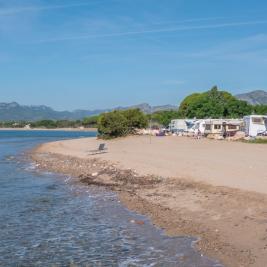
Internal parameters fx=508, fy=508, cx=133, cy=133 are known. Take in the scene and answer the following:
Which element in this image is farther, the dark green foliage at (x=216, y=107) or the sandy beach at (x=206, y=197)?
the dark green foliage at (x=216, y=107)

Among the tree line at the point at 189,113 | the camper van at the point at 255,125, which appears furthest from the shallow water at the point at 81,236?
the tree line at the point at 189,113

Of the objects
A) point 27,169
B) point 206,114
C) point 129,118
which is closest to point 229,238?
point 27,169

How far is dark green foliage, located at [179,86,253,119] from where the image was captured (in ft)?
310

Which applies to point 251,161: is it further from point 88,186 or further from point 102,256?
point 102,256

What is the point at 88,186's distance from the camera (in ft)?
79.7

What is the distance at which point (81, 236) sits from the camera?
13750 millimetres

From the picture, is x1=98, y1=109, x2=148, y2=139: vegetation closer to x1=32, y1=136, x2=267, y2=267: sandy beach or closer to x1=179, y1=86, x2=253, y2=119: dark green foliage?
x1=179, y1=86, x2=253, y2=119: dark green foliage

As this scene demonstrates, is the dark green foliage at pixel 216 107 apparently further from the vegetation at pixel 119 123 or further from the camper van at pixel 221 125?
the vegetation at pixel 119 123

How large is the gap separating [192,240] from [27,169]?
23677 millimetres

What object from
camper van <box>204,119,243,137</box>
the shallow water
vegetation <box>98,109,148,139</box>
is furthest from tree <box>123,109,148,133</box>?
the shallow water

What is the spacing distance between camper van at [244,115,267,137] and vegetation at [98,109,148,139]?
59.8 ft

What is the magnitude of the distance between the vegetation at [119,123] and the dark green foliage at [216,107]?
1970 centimetres

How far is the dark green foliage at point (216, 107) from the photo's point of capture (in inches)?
3725

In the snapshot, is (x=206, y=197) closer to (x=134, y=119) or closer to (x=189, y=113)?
(x=134, y=119)
